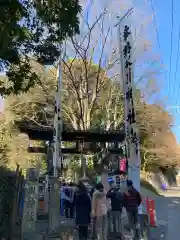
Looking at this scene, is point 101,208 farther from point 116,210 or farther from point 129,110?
point 129,110

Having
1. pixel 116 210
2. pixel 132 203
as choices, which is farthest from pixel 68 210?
pixel 132 203

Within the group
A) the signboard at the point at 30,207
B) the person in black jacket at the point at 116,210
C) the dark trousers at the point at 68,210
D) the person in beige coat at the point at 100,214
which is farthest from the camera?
the dark trousers at the point at 68,210

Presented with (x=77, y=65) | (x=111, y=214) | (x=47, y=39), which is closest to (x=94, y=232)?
(x=111, y=214)

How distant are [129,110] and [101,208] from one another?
15.3 feet

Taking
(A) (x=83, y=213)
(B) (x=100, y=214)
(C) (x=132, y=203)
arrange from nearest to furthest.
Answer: (A) (x=83, y=213)
(B) (x=100, y=214)
(C) (x=132, y=203)

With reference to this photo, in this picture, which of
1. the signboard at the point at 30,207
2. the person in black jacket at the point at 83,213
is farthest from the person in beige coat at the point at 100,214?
the signboard at the point at 30,207

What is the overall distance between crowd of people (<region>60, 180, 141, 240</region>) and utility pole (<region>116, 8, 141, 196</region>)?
1252 mm

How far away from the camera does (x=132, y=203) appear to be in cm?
1279

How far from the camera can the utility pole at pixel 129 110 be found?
46.9 ft

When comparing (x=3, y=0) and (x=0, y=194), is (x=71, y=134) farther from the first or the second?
(x=3, y=0)

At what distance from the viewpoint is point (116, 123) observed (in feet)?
125

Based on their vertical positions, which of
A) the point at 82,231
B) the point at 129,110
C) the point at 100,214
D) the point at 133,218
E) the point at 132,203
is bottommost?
the point at 82,231

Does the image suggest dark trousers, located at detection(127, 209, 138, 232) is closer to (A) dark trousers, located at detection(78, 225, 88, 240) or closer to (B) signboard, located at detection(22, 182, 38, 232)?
(A) dark trousers, located at detection(78, 225, 88, 240)

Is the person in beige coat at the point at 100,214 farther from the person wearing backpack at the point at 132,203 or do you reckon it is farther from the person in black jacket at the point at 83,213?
the person wearing backpack at the point at 132,203
